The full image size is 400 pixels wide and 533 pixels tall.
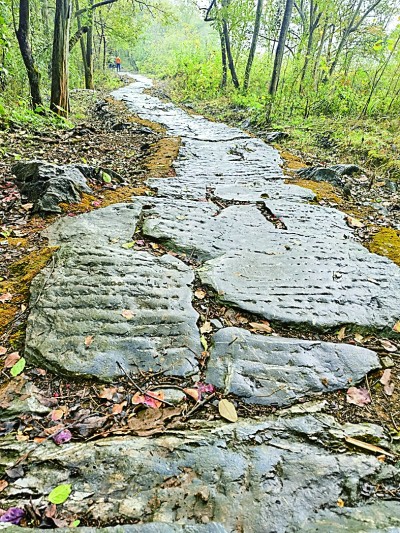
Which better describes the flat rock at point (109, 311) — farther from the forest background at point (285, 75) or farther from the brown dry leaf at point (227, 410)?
the forest background at point (285, 75)

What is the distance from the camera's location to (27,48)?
6.91 m

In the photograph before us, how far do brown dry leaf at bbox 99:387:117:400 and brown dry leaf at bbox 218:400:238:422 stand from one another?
0.55 metres

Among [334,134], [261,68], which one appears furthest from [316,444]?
[261,68]

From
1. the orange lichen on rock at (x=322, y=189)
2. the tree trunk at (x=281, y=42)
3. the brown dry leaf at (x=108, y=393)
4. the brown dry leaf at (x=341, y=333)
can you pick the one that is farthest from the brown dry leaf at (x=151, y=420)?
the tree trunk at (x=281, y=42)

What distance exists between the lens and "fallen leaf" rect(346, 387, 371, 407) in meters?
1.84

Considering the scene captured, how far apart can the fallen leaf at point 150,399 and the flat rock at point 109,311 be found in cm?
16

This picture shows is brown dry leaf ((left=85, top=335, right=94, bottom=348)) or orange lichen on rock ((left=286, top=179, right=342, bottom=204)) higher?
orange lichen on rock ((left=286, top=179, right=342, bottom=204))

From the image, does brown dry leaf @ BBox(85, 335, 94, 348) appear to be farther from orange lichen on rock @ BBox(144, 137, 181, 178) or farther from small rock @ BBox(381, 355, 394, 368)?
orange lichen on rock @ BBox(144, 137, 181, 178)

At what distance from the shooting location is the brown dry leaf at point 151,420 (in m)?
1.62

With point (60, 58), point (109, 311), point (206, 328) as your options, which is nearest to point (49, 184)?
point (109, 311)

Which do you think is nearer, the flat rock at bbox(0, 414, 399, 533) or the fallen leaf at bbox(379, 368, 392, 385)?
the flat rock at bbox(0, 414, 399, 533)

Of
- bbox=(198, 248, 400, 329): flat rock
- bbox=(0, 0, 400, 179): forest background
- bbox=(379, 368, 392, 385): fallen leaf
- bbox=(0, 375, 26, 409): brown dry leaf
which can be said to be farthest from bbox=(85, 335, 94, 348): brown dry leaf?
bbox=(0, 0, 400, 179): forest background

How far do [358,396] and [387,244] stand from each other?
1.97m

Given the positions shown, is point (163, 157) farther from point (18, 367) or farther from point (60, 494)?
point (60, 494)
